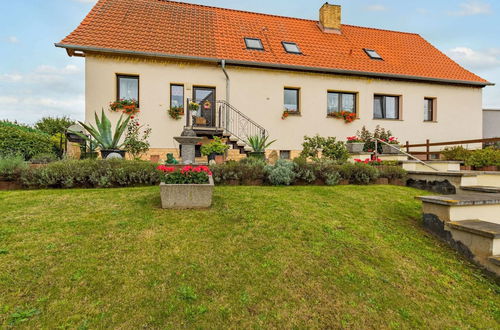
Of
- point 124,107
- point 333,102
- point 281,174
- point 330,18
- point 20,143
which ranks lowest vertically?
point 281,174

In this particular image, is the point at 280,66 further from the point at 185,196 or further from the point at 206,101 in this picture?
the point at 185,196

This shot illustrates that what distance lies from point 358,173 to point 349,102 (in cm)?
646

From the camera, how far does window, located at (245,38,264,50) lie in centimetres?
1121

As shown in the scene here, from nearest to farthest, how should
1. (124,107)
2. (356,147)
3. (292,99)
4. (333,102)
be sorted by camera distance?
(356,147) < (124,107) < (292,99) < (333,102)

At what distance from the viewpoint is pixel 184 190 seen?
155 inches

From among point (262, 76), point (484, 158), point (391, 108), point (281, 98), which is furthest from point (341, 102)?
point (484, 158)

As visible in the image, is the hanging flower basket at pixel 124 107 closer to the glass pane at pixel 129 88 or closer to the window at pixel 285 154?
the glass pane at pixel 129 88

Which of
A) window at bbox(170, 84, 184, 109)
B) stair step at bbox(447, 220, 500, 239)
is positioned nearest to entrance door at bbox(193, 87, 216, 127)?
window at bbox(170, 84, 184, 109)

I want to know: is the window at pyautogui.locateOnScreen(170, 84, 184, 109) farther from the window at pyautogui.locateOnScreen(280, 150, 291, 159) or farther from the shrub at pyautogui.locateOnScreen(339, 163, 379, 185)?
the shrub at pyautogui.locateOnScreen(339, 163, 379, 185)

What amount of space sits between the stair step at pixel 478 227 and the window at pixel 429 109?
10804 mm

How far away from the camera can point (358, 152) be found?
28.8 ft

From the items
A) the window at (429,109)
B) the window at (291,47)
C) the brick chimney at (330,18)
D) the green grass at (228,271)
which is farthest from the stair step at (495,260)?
the brick chimney at (330,18)

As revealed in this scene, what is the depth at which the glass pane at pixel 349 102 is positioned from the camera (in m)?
11.6

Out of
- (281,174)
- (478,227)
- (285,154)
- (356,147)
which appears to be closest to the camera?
(478,227)
